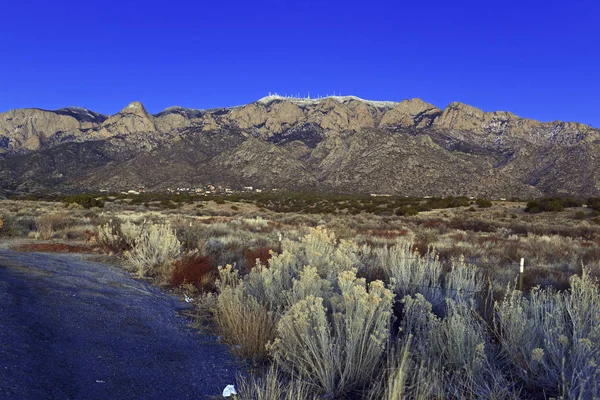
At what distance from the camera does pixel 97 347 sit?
4441 mm

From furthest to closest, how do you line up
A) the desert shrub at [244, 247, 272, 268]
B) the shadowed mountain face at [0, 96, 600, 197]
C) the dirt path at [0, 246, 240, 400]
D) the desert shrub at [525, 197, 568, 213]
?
the shadowed mountain face at [0, 96, 600, 197]
the desert shrub at [525, 197, 568, 213]
the desert shrub at [244, 247, 272, 268]
the dirt path at [0, 246, 240, 400]

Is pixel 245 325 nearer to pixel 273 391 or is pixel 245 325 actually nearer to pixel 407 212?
pixel 273 391

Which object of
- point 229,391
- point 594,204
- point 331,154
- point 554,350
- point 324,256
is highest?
point 331,154

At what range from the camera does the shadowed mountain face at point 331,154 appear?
75188 mm

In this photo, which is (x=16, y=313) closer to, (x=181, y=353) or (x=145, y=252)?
(x=181, y=353)

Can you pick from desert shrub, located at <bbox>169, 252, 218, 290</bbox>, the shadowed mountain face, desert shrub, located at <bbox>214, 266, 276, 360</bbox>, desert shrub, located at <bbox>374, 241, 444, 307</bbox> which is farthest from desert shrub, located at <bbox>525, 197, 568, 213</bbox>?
the shadowed mountain face

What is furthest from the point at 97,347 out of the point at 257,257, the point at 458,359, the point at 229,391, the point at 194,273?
the point at 257,257

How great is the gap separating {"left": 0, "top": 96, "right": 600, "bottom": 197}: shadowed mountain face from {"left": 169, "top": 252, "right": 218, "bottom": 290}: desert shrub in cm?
6476

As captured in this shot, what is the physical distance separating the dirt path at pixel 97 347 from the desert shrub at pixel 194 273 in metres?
0.94

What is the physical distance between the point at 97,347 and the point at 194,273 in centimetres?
397

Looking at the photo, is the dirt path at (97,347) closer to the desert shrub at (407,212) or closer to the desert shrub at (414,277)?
the desert shrub at (414,277)

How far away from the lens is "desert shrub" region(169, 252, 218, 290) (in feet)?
26.5

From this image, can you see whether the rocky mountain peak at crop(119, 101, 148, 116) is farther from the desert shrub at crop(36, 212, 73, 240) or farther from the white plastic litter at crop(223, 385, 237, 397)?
the white plastic litter at crop(223, 385, 237, 397)

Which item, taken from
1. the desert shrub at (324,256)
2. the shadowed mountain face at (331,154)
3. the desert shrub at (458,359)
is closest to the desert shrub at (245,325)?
the desert shrub at (324,256)
